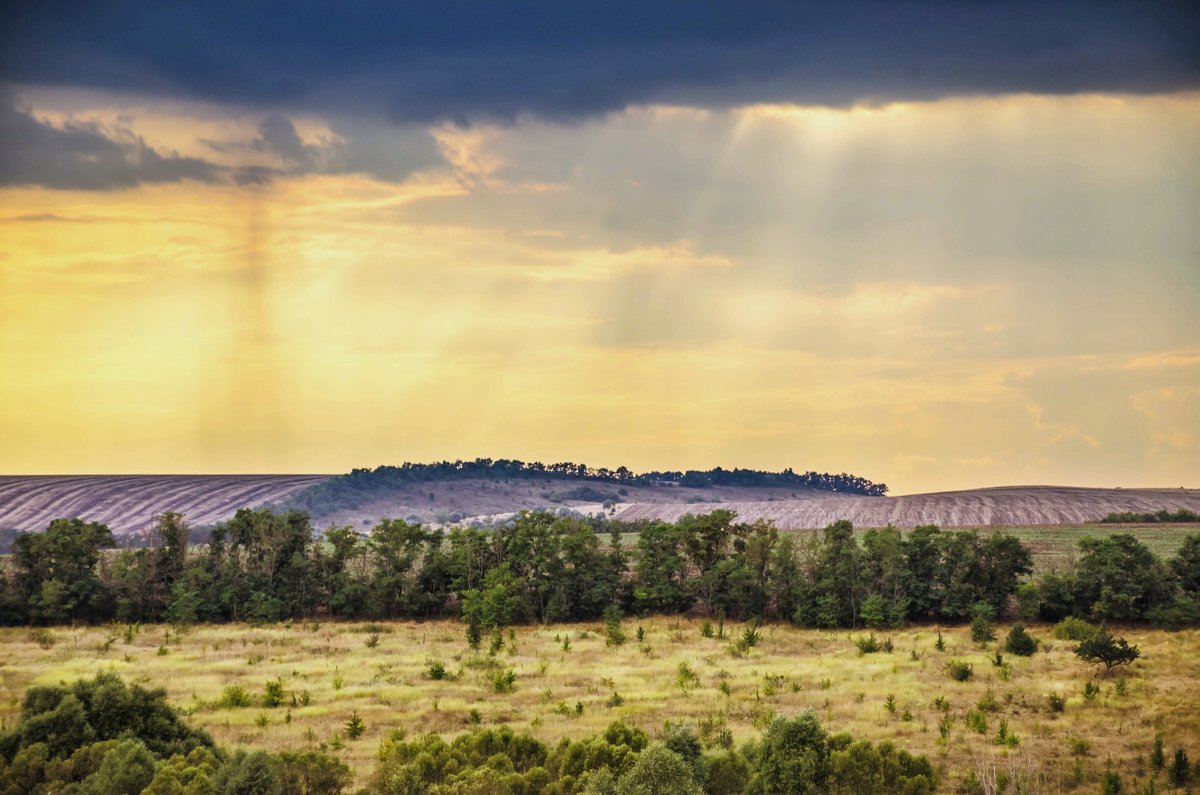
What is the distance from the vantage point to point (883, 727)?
136 ft

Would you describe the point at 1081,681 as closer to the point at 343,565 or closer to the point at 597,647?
the point at 597,647

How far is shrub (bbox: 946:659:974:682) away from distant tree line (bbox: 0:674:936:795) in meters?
25.2

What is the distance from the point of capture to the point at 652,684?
51500 millimetres

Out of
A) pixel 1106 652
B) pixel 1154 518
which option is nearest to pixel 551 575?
pixel 1106 652

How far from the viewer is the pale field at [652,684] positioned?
1553 inches

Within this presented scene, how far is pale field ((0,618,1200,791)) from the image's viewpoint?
1553 inches

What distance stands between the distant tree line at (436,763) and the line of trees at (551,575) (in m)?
45.4

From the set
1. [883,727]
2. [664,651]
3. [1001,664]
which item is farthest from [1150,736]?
[664,651]

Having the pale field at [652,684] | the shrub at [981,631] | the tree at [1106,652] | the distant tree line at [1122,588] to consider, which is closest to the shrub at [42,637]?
the pale field at [652,684]

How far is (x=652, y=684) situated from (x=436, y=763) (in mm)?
26090

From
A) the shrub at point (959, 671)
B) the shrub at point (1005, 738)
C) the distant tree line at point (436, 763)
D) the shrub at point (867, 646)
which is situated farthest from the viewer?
the shrub at point (867, 646)

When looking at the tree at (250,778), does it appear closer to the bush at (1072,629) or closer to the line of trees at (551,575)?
the line of trees at (551,575)

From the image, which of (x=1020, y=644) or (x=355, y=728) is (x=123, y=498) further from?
(x=1020, y=644)

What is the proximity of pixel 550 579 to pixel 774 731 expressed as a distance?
2183 inches
